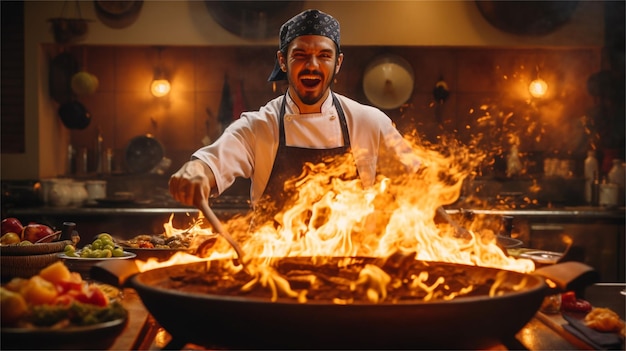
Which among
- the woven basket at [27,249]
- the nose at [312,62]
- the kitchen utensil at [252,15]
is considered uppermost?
the kitchen utensil at [252,15]

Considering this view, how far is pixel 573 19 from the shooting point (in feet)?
21.1

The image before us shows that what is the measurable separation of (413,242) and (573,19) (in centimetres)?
453

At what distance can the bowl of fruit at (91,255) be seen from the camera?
2.73m

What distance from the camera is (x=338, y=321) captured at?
5.73 ft

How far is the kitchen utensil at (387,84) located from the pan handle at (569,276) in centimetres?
469

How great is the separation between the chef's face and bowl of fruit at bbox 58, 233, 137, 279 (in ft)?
3.69

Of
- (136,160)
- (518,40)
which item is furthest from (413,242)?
(136,160)

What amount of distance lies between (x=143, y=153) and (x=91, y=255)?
167 inches

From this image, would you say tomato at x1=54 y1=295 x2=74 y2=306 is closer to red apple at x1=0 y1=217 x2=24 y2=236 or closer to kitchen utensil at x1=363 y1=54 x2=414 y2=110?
red apple at x1=0 y1=217 x2=24 y2=236

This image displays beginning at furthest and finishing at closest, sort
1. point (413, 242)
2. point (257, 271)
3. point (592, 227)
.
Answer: point (592, 227)
point (413, 242)
point (257, 271)

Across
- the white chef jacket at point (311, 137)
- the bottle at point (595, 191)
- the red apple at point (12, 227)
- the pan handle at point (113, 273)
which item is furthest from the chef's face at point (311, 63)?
the bottle at point (595, 191)

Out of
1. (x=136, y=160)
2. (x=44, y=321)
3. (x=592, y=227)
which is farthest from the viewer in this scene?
(x=136, y=160)

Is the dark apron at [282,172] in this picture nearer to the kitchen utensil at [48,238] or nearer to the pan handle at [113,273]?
the kitchen utensil at [48,238]

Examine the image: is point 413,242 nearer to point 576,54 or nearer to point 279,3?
point 279,3
